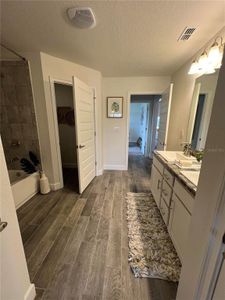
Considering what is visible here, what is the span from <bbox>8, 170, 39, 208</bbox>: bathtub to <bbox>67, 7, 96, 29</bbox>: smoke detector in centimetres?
232

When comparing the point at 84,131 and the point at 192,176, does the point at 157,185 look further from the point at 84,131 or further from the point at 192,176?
the point at 84,131

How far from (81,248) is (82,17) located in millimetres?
2491

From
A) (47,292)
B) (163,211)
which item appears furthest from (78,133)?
(47,292)

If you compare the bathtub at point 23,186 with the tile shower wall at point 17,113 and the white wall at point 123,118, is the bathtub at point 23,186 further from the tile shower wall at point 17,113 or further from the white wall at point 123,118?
the white wall at point 123,118

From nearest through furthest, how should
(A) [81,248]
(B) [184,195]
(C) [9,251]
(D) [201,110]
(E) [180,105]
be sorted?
(C) [9,251], (B) [184,195], (A) [81,248], (D) [201,110], (E) [180,105]

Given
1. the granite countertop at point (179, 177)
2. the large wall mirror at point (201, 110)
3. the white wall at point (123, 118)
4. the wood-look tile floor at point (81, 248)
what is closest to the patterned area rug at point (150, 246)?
the wood-look tile floor at point (81, 248)

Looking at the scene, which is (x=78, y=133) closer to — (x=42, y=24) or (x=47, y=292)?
(x=42, y=24)

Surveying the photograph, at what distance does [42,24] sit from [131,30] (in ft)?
3.33

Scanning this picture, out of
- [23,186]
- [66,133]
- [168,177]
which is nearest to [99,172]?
[66,133]

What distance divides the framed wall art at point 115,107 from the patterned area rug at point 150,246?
226 cm

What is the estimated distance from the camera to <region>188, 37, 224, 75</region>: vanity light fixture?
1.56 metres

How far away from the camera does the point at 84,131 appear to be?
2711mm

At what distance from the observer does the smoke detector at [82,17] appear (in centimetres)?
131

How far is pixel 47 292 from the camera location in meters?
1.18
